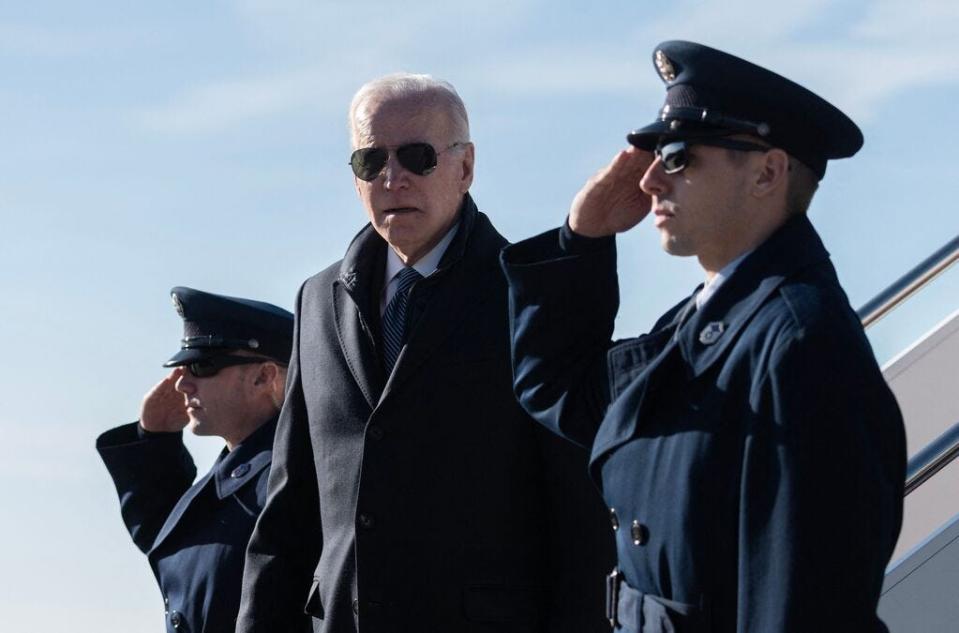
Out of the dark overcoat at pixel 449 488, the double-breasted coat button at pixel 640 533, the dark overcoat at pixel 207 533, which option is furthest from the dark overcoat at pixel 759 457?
the dark overcoat at pixel 207 533

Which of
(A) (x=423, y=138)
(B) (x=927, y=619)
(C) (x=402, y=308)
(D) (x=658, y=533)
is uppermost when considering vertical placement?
(A) (x=423, y=138)

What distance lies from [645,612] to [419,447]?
3.98 feet

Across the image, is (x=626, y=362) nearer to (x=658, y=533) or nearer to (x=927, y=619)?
(x=658, y=533)

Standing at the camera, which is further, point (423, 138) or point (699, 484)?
point (423, 138)

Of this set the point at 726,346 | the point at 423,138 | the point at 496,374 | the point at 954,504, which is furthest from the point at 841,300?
the point at 954,504

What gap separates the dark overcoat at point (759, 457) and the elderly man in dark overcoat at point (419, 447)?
2.55 ft

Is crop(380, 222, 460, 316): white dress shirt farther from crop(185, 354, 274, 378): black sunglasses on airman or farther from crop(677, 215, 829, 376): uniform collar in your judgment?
crop(185, 354, 274, 378): black sunglasses on airman

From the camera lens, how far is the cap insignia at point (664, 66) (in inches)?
158

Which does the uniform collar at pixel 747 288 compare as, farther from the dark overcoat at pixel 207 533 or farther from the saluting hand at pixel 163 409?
the saluting hand at pixel 163 409

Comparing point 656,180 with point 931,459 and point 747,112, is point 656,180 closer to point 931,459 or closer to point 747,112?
point 747,112

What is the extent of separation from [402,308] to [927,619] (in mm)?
1907

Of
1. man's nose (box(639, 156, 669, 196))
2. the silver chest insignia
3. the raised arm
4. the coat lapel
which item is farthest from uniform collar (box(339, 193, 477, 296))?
the raised arm

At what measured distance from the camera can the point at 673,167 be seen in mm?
3766

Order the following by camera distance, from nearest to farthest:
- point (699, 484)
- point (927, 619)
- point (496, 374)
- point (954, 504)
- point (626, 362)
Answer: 1. point (699, 484)
2. point (626, 362)
3. point (496, 374)
4. point (927, 619)
5. point (954, 504)
